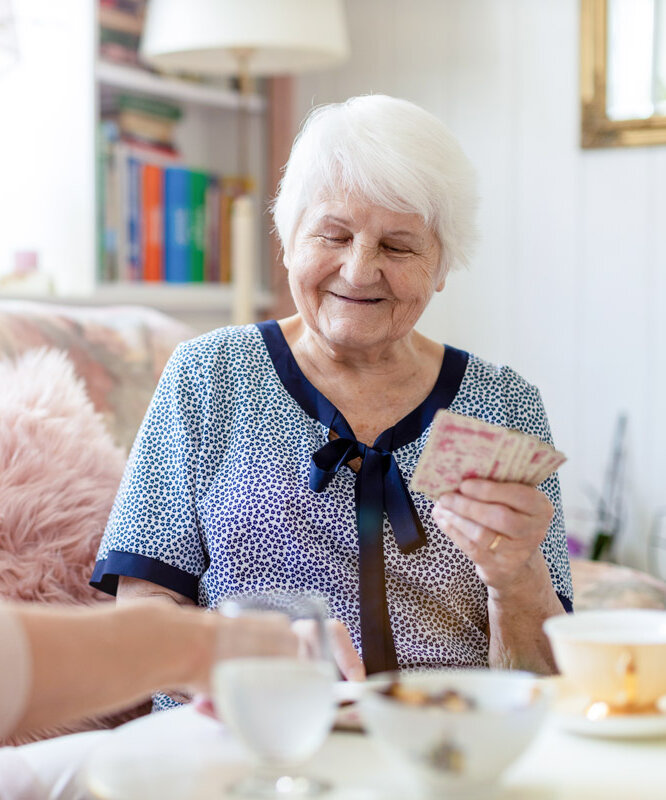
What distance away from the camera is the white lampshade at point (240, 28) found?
2588 mm

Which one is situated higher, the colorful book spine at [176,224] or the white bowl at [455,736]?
the colorful book spine at [176,224]

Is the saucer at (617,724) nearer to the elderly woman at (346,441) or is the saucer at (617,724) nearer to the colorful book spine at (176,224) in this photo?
the elderly woman at (346,441)

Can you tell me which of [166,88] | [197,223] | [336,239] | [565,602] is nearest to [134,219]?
[197,223]

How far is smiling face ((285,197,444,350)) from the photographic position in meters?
1.49

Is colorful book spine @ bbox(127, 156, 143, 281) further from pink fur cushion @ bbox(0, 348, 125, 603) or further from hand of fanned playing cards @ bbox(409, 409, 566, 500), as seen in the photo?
hand of fanned playing cards @ bbox(409, 409, 566, 500)

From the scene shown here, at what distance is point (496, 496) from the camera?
1.15 m

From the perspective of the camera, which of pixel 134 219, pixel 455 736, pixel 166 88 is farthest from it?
pixel 166 88

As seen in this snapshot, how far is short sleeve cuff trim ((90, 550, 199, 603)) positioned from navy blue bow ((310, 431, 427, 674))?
0.67 feet

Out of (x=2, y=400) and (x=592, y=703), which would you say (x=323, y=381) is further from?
(x=592, y=703)

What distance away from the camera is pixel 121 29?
115 inches

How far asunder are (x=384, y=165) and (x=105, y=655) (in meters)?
0.86

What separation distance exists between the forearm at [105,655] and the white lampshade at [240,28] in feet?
6.72

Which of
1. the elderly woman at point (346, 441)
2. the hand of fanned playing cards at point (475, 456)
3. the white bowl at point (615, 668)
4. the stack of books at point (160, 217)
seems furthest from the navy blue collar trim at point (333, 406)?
the stack of books at point (160, 217)

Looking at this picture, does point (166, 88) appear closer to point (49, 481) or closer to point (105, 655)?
point (49, 481)
